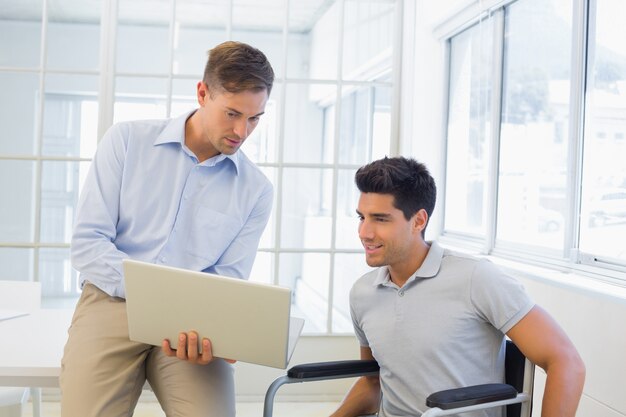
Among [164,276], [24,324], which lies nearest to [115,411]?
[164,276]

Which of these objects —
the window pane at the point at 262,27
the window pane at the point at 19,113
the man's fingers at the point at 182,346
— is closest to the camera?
the man's fingers at the point at 182,346

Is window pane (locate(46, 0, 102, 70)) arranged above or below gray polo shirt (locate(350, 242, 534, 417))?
above

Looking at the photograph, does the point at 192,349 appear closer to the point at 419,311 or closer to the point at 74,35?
the point at 419,311

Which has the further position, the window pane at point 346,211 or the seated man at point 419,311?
the window pane at point 346,211

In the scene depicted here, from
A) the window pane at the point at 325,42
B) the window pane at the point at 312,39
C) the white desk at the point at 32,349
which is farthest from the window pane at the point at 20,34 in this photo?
the white desk at the point at 32,349

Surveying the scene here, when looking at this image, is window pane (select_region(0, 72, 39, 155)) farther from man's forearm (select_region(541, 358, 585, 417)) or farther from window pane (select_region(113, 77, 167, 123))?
man's forearm (select_region(541, 358, 585, 417))

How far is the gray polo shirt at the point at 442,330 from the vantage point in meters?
1.88

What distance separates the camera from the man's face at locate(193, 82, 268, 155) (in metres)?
1.86

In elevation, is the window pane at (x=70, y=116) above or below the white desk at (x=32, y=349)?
above

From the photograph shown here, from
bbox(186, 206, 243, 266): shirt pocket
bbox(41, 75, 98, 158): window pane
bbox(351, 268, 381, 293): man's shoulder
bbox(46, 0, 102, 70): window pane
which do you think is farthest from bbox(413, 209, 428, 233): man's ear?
bbox(46, 0, 102, 70): window pane

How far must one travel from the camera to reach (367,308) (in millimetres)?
2074

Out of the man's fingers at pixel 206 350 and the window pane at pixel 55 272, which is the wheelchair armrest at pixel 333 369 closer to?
the man's fingers at pixel 206 350

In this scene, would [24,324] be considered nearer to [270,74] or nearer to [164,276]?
[164,276]

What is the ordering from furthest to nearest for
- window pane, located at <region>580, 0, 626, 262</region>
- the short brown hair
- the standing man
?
window pane, located at <region>580, 0, 626, 262</region>
the short brown hair
the standing man
